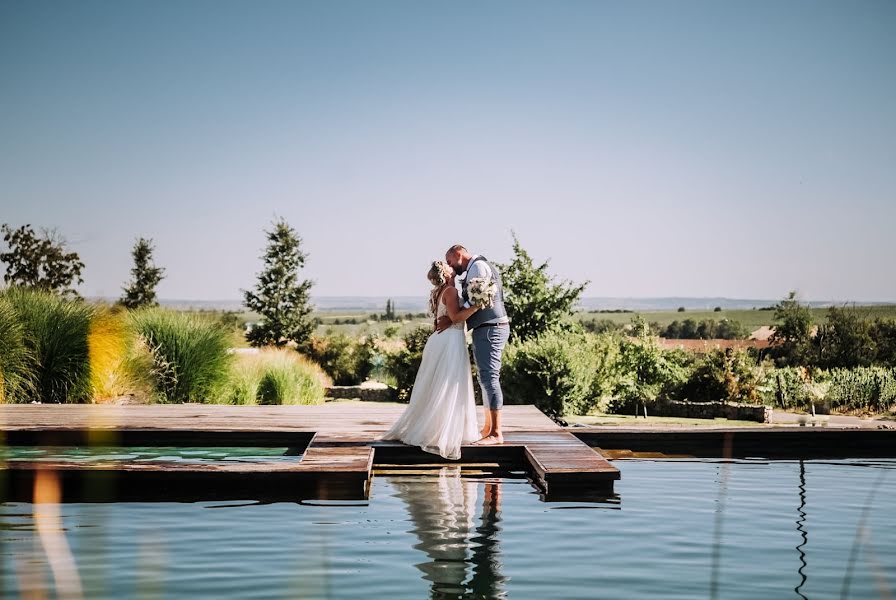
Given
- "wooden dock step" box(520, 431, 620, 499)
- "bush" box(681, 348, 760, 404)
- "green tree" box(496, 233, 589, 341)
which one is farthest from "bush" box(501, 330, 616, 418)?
"wooden dock step" box(520, 431, 620, 499)

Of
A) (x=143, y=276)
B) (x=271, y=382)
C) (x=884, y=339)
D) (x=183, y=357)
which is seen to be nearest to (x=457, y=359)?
(x=183, y=357)

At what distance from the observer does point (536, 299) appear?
1770 centimetres

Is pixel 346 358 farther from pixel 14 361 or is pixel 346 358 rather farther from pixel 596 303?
pixel 596 303

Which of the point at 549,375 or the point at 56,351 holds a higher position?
the point at 56,351

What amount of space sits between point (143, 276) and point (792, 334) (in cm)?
2654

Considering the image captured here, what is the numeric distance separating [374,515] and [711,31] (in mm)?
21279

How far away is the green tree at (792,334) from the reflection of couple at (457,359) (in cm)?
2287

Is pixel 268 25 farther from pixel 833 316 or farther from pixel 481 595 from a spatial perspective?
pixel 481 595

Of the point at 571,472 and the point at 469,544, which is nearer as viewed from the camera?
the point at 469,544

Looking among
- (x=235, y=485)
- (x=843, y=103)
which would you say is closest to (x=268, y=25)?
(x=235, y=485)

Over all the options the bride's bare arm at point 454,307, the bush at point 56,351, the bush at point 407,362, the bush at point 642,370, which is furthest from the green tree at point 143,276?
the bride's bare arm at point 454,307

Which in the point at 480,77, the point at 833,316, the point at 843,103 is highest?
the point at 843,103

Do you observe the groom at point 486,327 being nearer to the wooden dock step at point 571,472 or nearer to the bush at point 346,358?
the wooden dock step at point 571,472

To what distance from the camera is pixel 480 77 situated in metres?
26.3
